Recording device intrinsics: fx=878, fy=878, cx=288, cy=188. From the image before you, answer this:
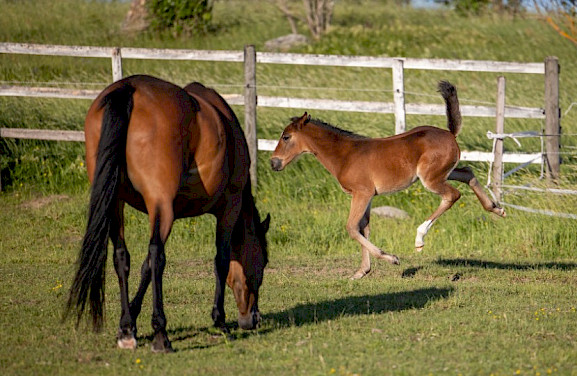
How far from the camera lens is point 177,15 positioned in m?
24.2

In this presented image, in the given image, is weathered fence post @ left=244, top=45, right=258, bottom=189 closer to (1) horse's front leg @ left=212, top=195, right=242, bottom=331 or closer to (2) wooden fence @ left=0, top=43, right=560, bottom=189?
(2) wooden fence @ left=0, top=43, right=560, bottom=189

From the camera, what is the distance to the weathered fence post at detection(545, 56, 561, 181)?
11719 millimetres

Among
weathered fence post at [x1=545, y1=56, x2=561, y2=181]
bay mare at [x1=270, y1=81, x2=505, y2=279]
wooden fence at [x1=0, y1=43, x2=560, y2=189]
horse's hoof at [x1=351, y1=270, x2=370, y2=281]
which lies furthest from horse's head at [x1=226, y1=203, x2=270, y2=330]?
weathered fence post at [x1=545, y1=56, x2=561, y2=181]

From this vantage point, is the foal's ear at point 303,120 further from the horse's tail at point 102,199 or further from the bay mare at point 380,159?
the horse's tail at point 102,199

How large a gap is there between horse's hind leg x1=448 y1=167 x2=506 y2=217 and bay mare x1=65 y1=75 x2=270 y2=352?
11.3ft

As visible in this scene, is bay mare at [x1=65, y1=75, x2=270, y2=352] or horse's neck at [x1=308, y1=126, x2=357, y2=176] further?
horse's neck at [x1=308, y1=126, x2=357, y2=176]

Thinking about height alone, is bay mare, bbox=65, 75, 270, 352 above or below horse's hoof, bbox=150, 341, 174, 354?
above

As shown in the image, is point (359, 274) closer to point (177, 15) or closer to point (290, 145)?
point (290, 145)

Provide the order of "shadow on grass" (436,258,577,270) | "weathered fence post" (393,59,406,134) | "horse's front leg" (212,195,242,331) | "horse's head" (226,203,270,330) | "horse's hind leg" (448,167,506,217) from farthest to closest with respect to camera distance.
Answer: "weathered fence post" (393,59,406,134) → "shadow on grass" (436,258,577,270) → "horse's hind leg" (448,167,506,217) → "horse's head" (226,203,270,330) → "horse's front leg" (212,195,242,331)

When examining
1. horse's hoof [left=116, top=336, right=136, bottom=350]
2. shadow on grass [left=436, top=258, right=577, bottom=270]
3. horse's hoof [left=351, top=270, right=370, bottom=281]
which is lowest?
shadow on grass [left=436, top=258, right=577, bottom=270]

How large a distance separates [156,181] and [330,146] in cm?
373

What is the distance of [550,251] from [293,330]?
468 centimetres

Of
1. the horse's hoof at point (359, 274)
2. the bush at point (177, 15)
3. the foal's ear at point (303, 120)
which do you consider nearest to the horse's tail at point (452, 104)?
the foal's ear at point (303, 120)

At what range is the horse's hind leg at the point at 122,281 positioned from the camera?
19.7 ft
